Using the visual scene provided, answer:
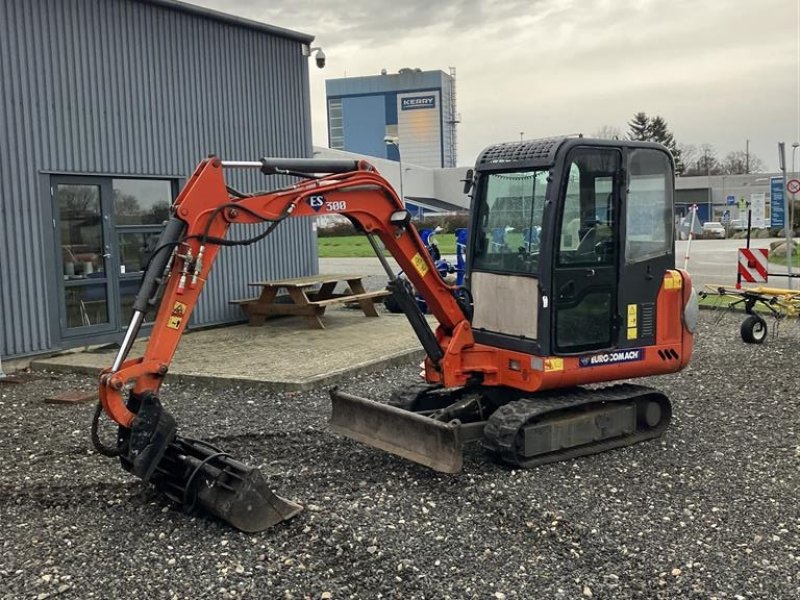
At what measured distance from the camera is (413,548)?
15.3 ft

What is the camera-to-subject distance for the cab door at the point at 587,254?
6074 millimetres

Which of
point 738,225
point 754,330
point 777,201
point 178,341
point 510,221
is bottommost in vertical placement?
point 754,330

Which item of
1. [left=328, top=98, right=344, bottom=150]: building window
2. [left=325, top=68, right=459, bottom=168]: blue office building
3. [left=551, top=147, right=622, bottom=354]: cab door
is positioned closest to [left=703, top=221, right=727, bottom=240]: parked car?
[left=551, top=147, right=622, bottom=354]: cab door

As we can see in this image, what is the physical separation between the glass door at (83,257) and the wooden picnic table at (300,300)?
2180 mm

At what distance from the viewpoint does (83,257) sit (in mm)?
10711

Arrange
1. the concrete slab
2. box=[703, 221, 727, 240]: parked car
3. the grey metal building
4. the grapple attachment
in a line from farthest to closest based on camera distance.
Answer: box=[703, 221, 727, 240]: parked car, the grey metal building, the concrete slab, the grapple attachment

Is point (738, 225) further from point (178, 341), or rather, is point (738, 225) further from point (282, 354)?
point (178, 341)

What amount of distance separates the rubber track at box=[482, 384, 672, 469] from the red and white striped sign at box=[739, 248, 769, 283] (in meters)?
7.67

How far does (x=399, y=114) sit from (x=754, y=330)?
107 m

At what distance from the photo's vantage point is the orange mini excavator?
18.9 feet

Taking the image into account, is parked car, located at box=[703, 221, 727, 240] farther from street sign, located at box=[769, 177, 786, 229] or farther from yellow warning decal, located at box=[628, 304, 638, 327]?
yellow warning decal, located at box=[628, 304, 638, 327]

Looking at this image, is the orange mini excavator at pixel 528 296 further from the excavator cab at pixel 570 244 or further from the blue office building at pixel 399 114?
the blue office building at pixel 399 114

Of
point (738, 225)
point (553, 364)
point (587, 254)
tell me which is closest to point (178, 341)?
point (553, 364)

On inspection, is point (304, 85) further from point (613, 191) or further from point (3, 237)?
point (613, 191)
